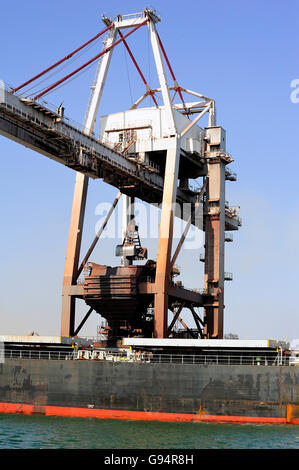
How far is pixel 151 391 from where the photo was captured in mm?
41438

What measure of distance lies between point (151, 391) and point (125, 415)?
2.36 meters

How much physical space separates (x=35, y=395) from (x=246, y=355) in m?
15.3

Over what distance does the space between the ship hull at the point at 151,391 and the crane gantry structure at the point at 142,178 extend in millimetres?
6927

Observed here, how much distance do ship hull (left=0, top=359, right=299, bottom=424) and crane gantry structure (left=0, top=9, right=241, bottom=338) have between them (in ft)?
22.7

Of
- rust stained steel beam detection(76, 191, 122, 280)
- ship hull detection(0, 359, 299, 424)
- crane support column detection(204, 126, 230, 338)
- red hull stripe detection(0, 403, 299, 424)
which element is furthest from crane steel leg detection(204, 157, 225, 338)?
red hull stripe detection(0, 403, 299, 424)

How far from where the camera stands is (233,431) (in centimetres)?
3497

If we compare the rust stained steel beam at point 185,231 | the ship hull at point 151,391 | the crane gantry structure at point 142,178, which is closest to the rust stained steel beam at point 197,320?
the crane gantry structure at point 142,178

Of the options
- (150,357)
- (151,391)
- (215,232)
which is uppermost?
(215,232)

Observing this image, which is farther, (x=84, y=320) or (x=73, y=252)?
(x=84, y=320)

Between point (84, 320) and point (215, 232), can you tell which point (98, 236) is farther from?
point (215, 232)

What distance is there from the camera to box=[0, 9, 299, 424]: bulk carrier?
133ft

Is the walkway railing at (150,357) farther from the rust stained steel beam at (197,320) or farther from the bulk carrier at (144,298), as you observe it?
the rust stained steel beam at (197,320)

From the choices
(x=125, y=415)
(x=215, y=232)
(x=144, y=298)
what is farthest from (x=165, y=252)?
(x=125, y=415)
